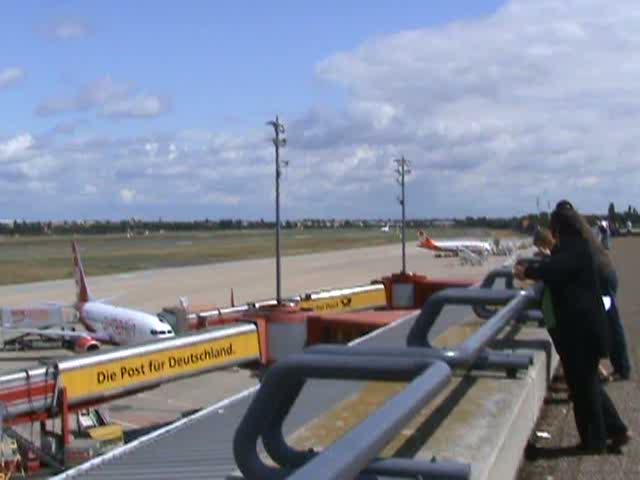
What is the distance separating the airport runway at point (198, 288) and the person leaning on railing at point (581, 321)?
13.3m

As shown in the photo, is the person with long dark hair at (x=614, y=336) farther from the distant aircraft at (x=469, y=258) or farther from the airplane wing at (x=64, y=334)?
the distant aircraft at (x=469, y=258)

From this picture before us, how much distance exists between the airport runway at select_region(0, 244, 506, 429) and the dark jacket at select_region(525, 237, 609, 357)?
528 inches

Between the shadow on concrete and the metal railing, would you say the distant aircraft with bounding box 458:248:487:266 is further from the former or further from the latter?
the metal railing

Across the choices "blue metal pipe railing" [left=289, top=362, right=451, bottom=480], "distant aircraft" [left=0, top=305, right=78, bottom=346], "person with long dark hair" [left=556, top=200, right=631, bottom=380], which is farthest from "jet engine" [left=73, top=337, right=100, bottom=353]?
"blue metal pipe railing" [left=289, top=362, right=451, bottom=480]

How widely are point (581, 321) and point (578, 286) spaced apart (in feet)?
0.82

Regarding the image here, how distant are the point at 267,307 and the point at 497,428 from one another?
13.4 metres

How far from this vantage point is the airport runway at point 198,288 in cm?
2300

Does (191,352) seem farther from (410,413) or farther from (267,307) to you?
(410,413)

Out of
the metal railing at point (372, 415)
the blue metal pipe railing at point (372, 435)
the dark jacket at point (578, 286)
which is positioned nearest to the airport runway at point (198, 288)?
the dark jacket at point (578, 286)

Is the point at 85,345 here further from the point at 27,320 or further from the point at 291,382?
the point at 291,382

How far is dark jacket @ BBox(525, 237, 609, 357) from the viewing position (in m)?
7.19

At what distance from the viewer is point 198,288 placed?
235 ft

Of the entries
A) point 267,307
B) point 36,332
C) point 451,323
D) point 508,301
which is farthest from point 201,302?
point 508,301

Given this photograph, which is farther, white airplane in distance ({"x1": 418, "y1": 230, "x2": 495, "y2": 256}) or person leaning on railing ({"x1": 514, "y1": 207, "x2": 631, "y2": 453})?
white airplane in distance ({"x1": 418, "y1": 230, "x2": 495, "y2": 256})
